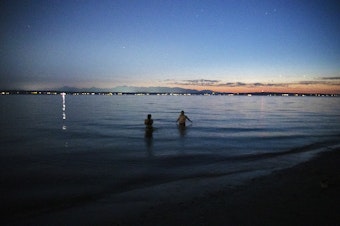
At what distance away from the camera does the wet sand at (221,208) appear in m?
7.48

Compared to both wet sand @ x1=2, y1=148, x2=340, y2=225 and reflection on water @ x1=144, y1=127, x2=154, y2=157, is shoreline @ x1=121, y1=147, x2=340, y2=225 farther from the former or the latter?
reflection on water @ x1=144, y1=127, x2=154, y2=157

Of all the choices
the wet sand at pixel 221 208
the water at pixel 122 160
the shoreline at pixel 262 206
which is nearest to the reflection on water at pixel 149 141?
the water at pixel 122 160

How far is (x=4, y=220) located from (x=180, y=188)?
18.3 ft

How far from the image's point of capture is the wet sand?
748 cm

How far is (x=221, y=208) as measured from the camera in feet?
26.7

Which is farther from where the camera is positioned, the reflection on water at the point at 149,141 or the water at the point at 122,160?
the reflection on water at the point at 149,141

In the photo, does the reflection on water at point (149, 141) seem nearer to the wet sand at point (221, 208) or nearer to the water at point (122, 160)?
the water at point (122, 160)

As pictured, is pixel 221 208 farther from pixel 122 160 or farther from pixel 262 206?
pixel 122 160

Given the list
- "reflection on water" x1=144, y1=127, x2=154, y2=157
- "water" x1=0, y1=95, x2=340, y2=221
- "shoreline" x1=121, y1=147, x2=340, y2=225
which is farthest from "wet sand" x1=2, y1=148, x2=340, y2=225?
"reflection on water" x1=144, y1=127, x2=154, y2=157

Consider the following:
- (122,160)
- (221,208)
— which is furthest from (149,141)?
(221,208)

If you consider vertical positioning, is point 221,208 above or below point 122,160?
above

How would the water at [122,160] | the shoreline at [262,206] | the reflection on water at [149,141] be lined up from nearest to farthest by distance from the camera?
1. the shoreline at [262,206]
2. the water at [122,160]
3. the reflection on water at [149,141]

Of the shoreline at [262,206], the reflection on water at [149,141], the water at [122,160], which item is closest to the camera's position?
the shoreline at [262,206]

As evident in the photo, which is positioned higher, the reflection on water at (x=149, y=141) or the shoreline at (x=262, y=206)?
the shoreline at (x=262, y=206)
